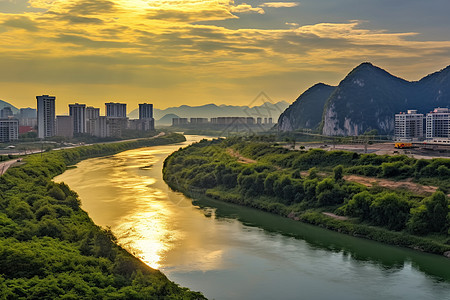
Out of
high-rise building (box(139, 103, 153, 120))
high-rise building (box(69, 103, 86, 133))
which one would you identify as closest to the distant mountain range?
high-rise building (box(69, 103, 86, 133))

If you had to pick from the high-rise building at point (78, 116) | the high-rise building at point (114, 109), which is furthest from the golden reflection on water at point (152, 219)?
the high-rise building at point (114, 109)

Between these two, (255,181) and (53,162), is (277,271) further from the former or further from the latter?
(53,162)

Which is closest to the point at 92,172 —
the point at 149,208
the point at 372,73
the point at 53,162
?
the point at 53,162

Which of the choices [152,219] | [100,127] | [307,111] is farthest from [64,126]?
[152,219]

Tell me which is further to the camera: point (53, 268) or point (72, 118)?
point (72, 118)

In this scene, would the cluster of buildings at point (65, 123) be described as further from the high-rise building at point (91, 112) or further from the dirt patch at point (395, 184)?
the dirt patch at point (395, 184)
